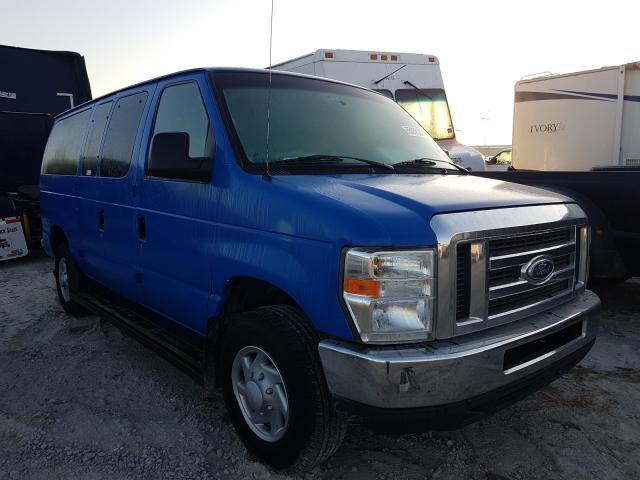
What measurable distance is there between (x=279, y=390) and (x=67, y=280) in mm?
3473

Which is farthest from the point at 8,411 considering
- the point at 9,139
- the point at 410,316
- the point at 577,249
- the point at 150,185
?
the point at 9,139

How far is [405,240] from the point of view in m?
2.15

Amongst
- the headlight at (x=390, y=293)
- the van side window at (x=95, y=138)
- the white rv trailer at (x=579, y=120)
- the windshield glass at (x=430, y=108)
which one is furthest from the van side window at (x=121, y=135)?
the white rv trailer at (x=579, y=120)

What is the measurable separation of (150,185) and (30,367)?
186 centimetres

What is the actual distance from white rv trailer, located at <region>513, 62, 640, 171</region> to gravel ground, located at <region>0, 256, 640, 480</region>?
222 inches

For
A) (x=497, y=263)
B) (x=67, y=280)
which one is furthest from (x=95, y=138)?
(x=497, y=263)

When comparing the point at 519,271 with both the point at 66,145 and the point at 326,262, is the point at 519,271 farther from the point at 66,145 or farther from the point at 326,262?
the point at 66,145

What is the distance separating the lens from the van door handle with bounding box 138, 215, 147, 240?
3565mm

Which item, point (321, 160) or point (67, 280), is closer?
point (321, 160)

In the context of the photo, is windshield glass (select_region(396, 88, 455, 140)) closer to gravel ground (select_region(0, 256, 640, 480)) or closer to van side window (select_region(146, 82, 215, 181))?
gravel ground (select_region(0, 256, 640, 480))

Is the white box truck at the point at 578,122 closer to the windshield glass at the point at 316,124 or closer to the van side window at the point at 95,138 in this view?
the windshield glass at the point at 316,124

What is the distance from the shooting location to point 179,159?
302cm

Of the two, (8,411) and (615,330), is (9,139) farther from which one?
(615,330)

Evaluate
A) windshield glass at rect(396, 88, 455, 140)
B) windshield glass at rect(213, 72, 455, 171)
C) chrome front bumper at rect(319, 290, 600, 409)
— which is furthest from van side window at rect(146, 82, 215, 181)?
windshield glass at rect(396, 88, 455, 140)
